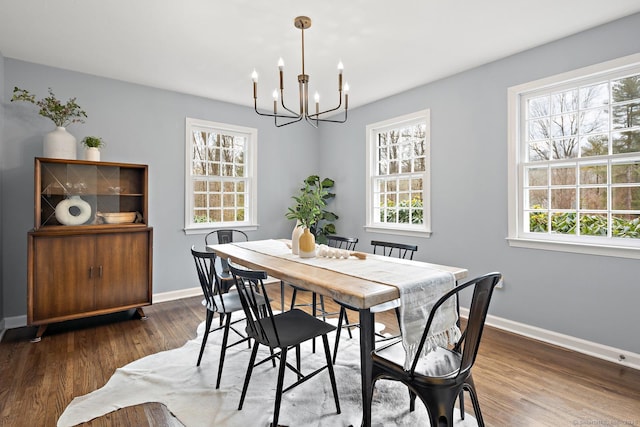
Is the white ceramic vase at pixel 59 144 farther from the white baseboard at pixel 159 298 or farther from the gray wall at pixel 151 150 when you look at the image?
the white baseboard at pixel 159 298

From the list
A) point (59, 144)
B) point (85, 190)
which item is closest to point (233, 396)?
point (85, 190)

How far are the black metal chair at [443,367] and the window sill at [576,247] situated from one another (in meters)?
1.85

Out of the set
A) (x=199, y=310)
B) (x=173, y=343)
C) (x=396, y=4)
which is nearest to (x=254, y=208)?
(x=199, y=310)

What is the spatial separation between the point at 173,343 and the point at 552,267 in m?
3.42

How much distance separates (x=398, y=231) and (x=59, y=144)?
3.78m

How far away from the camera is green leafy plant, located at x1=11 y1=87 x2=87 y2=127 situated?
10.7 ft

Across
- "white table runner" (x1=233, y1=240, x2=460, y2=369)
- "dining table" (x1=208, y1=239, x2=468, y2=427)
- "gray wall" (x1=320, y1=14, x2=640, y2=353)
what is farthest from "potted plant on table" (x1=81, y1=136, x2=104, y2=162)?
"gray wall" (x1=320, y1=14, x2=640, y2=353)

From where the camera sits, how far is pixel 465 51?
312 cm

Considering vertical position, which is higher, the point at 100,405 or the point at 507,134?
the point at 507,134

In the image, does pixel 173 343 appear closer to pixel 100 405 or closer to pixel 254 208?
pixel 100 405

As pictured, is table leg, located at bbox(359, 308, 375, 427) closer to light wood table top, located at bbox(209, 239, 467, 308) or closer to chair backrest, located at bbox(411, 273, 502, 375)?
light wood table top, located at bbox(209, 239, 467, 308)

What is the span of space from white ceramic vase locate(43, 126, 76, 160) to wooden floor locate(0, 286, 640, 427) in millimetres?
1706

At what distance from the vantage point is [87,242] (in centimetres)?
327

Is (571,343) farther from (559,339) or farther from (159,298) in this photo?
(159,298)
